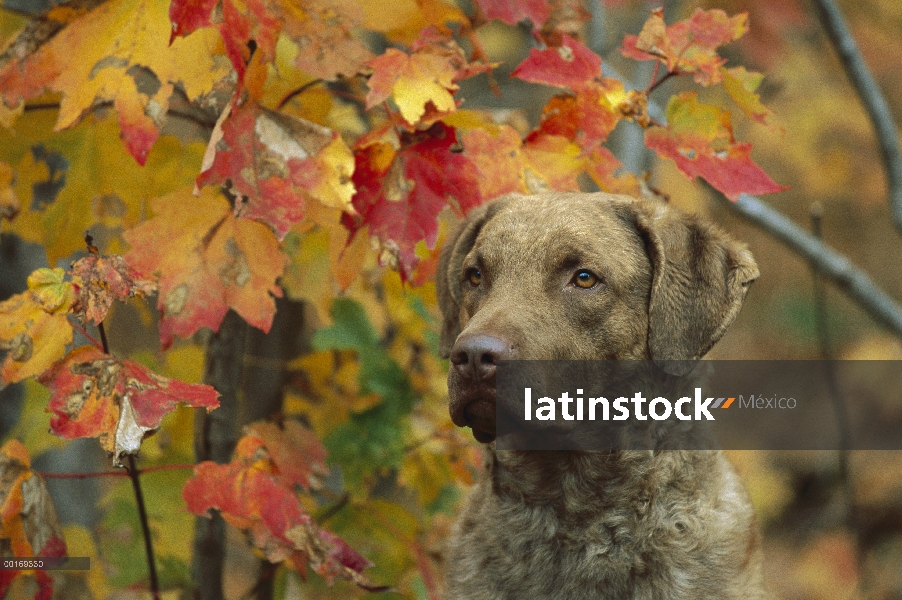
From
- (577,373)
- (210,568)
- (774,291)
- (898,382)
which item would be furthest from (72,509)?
(774,291)

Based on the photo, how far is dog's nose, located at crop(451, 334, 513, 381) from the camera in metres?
2.73

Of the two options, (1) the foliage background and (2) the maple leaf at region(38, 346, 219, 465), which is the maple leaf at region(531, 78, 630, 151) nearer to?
(1) the foliage background

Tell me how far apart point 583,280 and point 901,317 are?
277cm

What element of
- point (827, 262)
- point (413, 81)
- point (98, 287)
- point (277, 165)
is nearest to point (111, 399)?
point (98, 287)

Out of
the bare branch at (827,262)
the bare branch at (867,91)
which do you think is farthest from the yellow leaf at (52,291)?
the bare branch at (867,91)

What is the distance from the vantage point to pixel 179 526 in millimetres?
4379

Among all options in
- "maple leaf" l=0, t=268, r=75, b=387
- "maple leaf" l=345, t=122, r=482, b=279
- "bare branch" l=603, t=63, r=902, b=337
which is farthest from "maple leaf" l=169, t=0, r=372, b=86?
"bare branch" l=603, t=63, r=902, b=337

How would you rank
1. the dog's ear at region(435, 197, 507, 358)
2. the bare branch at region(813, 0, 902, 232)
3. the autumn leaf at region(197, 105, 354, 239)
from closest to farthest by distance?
the autumn leaf at region(197, 105, 354, 239), the dog's ear at region(435, 197, 507, 358), the bare branch at region(813, 0, 902, 232)

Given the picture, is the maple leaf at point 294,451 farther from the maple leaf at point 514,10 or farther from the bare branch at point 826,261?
the bare branch at point 826,261

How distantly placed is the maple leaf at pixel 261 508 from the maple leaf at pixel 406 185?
0.88 metres

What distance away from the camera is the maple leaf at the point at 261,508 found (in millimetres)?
3176

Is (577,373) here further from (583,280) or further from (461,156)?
(461,156)

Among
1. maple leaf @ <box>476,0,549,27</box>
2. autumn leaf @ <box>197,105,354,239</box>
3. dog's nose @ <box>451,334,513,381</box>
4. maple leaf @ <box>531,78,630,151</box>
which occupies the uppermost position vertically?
maple leaf @ <box>476,0,549,27</box>

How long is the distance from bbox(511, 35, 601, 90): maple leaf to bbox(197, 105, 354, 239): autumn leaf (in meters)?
0.78
